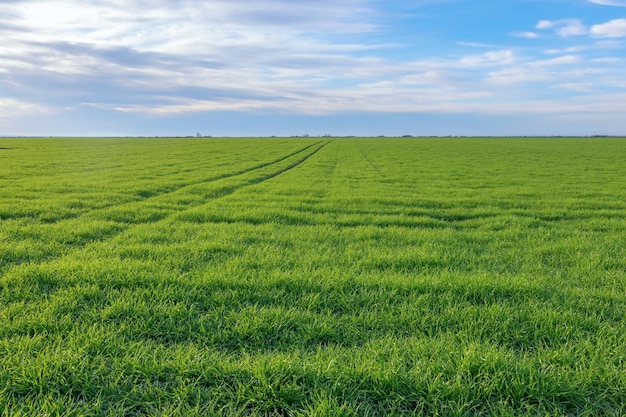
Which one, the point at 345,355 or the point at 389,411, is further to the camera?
the point at 345,355

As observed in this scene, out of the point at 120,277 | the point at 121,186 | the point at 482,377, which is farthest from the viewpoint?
the point at 121,186

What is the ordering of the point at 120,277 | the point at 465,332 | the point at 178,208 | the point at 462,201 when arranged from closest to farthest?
1. the point at 465,332
2. the point at 120,277
3. the point at 178,208
4. the point at 462,201

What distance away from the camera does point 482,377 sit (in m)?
2.88

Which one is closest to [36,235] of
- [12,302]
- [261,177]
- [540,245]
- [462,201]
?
[12,302]

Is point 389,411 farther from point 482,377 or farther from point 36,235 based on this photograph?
point 36,235

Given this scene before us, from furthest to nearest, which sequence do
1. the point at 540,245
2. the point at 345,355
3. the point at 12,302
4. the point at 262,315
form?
1. the point at 540,245
2. the point at 12,302
3. the point at 262,315
4. the point at 345,355

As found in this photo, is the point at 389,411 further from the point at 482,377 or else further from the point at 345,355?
the point at 482,377

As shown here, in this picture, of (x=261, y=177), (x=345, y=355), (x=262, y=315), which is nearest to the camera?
(x=345, y=355)

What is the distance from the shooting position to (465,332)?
3533mm

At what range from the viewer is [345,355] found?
3.14 m

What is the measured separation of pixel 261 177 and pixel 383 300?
1602cm

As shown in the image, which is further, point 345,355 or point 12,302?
point 12,302

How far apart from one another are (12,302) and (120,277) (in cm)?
111

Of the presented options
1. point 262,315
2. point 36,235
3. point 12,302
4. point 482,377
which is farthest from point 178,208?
point 482,377
